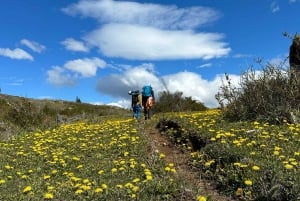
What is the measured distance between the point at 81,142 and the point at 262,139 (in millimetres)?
5848

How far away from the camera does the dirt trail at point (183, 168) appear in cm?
888

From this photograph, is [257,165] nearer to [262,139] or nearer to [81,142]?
A: [262,139]

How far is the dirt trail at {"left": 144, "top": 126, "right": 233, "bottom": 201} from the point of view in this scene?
8.88 metres

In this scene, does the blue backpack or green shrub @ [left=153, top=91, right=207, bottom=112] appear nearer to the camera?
the blue backpack

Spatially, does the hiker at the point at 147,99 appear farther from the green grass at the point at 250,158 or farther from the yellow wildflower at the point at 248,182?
the yellow wildflower at the point at 248,182

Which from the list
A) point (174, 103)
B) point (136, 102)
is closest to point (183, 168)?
point (136, 102)

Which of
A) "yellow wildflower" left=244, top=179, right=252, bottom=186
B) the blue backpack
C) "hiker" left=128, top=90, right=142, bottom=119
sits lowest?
"yellow wildflower" left=244, top=179, right=252, bottom=186

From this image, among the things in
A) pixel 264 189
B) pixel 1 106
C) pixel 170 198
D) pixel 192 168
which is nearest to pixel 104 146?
pixel 192 168

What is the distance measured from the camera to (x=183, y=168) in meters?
11.1

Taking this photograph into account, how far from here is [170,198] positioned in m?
8.30

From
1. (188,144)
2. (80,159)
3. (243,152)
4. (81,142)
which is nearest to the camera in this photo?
(243,152)

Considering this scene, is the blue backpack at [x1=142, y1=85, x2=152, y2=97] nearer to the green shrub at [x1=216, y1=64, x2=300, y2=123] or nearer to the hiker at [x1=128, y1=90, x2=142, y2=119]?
the hiker at [x1=128, y1=90, x2=142, y2=119]

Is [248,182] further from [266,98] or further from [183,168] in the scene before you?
[266,98]

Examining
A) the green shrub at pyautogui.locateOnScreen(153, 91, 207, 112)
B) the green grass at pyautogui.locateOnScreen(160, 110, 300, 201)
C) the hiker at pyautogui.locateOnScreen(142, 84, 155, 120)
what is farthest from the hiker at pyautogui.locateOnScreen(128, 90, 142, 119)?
the green grass at pyautogui.locateOnScreen(160, 110, 300, 201)
